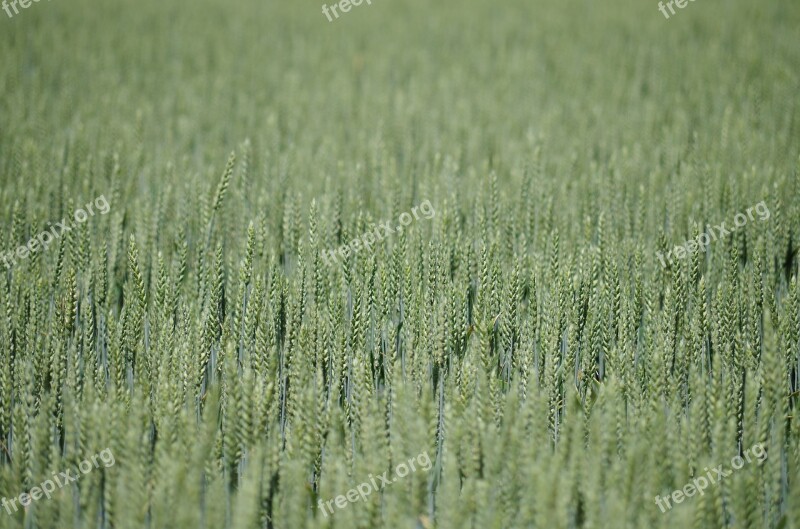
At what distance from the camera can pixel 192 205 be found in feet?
11.5

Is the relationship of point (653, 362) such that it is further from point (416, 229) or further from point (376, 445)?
point (416, 229)

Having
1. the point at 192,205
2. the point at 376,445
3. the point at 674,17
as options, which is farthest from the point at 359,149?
the point at 674,17

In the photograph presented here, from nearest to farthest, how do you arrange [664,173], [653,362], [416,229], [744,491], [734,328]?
[744,491], [653,362], [734,328], [416,229], [664,173]

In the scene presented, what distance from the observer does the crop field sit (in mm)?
1921

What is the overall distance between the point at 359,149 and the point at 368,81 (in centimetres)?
151

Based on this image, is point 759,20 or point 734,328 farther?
point 759,20

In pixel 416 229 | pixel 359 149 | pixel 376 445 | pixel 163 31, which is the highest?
pixel 163 31

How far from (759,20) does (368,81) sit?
375 centimetres

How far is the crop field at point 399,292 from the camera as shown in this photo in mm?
1921

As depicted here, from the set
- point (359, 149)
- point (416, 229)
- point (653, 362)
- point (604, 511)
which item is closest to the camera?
point (604, 511)

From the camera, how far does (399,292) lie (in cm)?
285

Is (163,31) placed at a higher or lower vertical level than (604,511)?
higher

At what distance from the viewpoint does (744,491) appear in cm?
180

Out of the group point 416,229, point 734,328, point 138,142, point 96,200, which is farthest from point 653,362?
point 138,142
